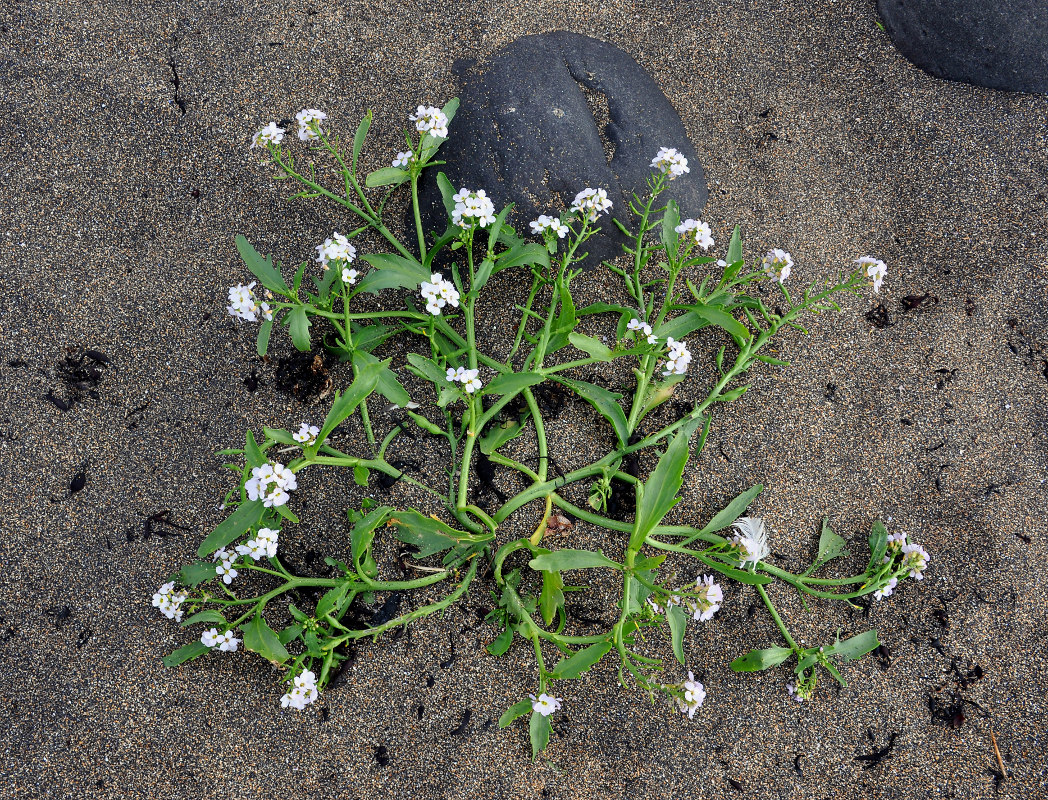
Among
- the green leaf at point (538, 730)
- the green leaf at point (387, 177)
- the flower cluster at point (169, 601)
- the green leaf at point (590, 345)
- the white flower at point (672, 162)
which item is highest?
the white flower at point (672, 162)

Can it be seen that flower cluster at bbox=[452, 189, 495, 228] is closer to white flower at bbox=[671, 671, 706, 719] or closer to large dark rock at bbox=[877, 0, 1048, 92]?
white flower at bbox=[671, 671, 706, 719]

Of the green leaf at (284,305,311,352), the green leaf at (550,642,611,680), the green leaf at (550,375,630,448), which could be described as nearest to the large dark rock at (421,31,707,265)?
the green leaf at (550,375,630,448)

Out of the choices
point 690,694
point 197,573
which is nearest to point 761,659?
point 690,694

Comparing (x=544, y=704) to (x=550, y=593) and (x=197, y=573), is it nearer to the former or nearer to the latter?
(x=550, y=593)

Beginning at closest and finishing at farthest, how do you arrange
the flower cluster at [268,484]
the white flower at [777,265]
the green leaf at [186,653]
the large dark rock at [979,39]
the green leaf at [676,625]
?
the flower cluster at [268,484] → the green leaf at [676,625] → the green leaf at [186,653] → the white flower at [777,265] → the large dark rock at [979,39]

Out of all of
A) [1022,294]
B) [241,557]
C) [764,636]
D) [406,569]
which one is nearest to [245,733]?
[241,557]

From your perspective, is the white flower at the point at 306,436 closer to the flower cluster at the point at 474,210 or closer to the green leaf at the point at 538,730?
the flower cluster at the point at 474,210

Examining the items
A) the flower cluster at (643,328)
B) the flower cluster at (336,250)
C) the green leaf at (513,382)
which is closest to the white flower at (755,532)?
the flower cluster at (643,328)
